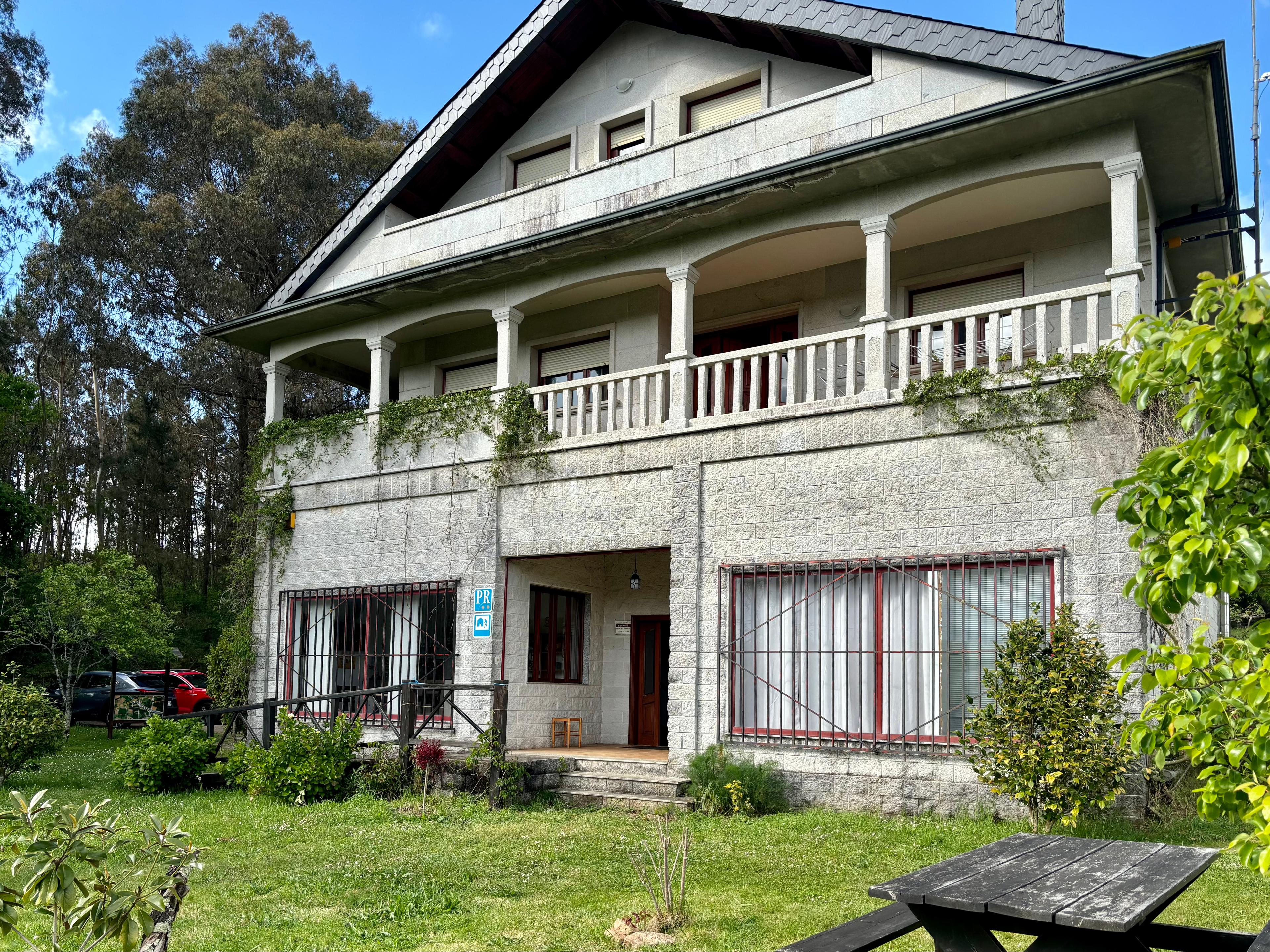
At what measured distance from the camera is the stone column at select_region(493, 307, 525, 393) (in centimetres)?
1480

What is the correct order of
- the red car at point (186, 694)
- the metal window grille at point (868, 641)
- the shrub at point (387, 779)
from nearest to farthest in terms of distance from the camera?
the metal window grille at point (868, 641), the shrub at point (387, 779), the red car at point (186, 694)

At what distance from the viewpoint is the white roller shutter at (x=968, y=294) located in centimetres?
1294

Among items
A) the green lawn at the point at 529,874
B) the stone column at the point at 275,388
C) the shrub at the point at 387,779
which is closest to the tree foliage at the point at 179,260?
the stone column at the point at 275,388

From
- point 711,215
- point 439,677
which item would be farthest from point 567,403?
→ point 439,677

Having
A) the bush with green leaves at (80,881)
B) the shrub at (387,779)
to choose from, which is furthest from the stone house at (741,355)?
the bush with green leaves at (80,881)

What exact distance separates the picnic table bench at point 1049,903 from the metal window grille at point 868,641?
5.33m

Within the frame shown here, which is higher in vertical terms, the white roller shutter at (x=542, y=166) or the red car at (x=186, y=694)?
the white roller shutter at (x=542, y=166)

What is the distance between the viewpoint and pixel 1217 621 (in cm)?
1374

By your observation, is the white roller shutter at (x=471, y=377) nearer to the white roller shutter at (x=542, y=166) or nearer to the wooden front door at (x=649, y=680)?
the white roller shutter at (x=542, y=166)

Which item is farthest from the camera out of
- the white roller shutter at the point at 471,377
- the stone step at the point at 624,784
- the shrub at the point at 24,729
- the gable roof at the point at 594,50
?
the white roller shutter at the point at 471,377

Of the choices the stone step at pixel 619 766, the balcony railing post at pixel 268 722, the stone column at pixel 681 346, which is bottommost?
the stone step at pixel 619 766

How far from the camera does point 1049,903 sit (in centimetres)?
380

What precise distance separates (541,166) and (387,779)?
372 inches

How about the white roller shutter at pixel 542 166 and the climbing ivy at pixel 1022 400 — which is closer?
the climbing ivy at pixel 1022 400
